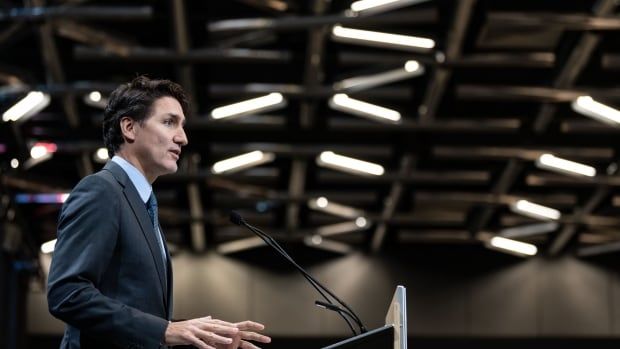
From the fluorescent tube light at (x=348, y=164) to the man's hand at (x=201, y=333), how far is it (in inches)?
420

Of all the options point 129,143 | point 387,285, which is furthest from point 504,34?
point 387,285

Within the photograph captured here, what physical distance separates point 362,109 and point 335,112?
730 millimetres

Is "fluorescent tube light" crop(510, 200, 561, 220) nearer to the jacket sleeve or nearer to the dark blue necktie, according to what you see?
the dark blue necktie

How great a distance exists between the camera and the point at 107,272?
10.1ft

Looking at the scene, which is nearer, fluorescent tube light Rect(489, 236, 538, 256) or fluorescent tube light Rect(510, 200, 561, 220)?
fluorescent tube light Rect(510, 200, 561, 220)

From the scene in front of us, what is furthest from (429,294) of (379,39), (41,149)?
(379,39)

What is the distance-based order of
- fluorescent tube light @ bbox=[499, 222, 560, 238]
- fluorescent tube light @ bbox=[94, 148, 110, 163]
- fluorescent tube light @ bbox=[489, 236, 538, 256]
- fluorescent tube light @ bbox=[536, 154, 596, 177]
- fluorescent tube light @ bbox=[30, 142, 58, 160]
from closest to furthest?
1. fluorescent tube light @ bbox=[30, 142, 58, 160]
2. fluorescent tube light @ bbox=[94, 148, 110, 163]
3. fluorescent tube light @ bbox=[536, 154, 596, 177]
4. fluorescent tube light @ bbox=[499, 222, 560, 238]
5. fluorescent tube light @ bbox=[489, 236, 538, 256]

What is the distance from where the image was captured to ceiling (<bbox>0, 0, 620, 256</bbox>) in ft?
32.3

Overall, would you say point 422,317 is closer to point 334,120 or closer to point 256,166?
point 256,166

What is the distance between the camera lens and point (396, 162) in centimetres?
1401

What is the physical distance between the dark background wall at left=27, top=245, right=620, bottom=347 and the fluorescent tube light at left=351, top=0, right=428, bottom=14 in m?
8.95

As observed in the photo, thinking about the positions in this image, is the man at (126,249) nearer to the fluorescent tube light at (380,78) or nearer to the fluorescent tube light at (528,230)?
the fluorescent tube light at (380,78)

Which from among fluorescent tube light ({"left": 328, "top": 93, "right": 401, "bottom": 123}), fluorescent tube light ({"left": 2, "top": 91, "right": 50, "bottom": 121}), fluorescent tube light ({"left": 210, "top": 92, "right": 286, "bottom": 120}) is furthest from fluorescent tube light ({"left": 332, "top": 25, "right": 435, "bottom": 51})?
fluorescent tube light ({"left": 2, "top": 91, "right": 50, "bottom": 121})

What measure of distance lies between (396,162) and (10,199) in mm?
4330
